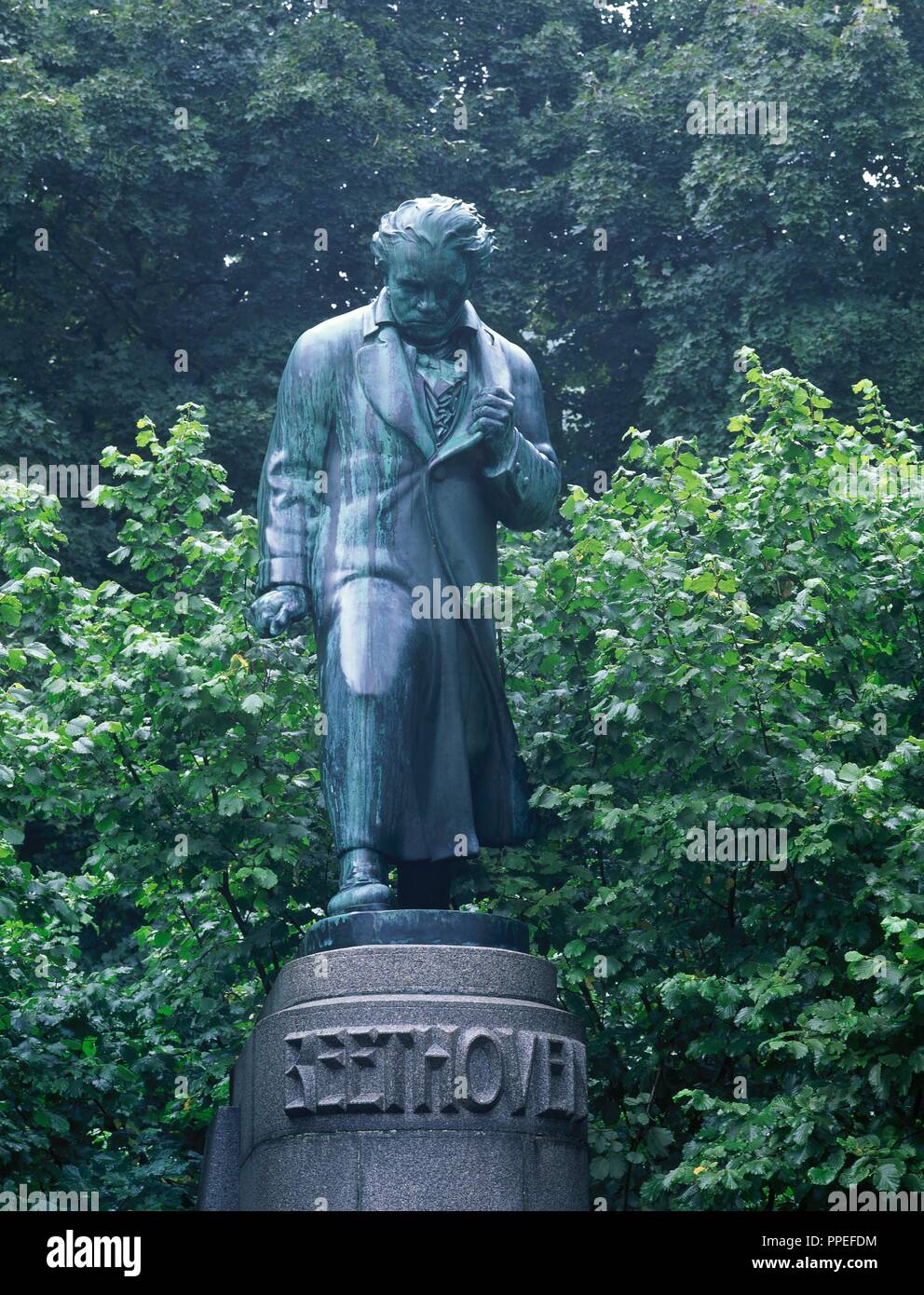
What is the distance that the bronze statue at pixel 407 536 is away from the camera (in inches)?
345

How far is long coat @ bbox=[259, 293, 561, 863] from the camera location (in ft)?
28.8

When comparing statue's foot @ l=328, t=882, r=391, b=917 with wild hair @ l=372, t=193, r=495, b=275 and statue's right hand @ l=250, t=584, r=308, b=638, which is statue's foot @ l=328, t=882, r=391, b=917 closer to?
statue's right hand @ l=250, t=584, r=308, b=638

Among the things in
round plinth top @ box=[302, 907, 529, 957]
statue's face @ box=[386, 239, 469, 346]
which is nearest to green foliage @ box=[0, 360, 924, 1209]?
round plinth top @ box=[302, 907, 529, 957]

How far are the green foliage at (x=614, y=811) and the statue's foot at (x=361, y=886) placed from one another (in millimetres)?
2054

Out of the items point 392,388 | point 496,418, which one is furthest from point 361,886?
point 392,388

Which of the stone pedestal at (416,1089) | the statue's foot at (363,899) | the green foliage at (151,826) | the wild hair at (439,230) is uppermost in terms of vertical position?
the wild hair at (439,230)

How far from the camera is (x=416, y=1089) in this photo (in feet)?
25.5

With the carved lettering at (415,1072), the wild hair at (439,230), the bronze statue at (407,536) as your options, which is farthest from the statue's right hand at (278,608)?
the carved lettering at (415,1072)

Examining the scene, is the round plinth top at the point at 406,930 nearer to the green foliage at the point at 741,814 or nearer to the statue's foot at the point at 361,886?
the statue's foot at the point at 361,886

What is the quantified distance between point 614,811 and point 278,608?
2.39 metres

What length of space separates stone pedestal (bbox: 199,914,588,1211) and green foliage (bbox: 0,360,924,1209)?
5.43 feet

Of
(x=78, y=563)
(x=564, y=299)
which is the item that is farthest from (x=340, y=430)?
(x=564, y=299)

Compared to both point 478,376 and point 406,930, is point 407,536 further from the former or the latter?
point 406,930

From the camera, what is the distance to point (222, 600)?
13305 mm
